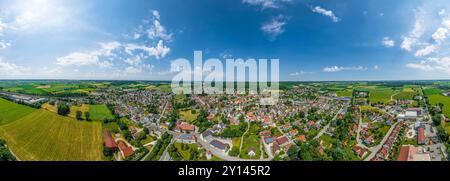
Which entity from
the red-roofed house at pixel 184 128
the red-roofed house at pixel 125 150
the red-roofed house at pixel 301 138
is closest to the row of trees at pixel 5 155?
the red-roofed house at pixel 125 150

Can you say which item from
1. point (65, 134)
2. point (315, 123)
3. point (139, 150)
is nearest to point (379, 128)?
point (315, 123)

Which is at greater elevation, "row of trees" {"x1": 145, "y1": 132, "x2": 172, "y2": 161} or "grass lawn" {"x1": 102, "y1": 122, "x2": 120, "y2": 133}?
"grass lawn" {"x1": 102, "y1": 122, "x2": 120, "y2": 133}

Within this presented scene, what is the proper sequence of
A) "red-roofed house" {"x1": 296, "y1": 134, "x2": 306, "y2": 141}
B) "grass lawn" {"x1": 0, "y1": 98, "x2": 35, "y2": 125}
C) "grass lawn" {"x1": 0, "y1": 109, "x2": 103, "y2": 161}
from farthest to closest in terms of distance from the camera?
"grass lawn" {"x1": 0, "y1": 98, "x2": 35, "y2": 125}
"red-roofed house" {"x1": 296, "y1": 134, "x2": 306, "y2": 141}
"grass lawn" {"x1": 0, "y1": 109, "x2": 103, "y2": 161}

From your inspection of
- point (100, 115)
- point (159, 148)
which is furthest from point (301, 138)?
point (100, 115)

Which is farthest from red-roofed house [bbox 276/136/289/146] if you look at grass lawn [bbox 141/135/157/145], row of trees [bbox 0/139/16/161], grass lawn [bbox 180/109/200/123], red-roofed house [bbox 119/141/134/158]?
row of trees [bbox 0/139/16/161]

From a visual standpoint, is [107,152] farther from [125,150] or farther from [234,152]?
[234,152]

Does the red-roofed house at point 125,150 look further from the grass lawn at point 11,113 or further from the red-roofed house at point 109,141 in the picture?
the grass lawn at point 11,113

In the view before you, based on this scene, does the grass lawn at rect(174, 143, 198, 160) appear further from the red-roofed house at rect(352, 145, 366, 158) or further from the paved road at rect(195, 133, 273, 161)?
the red-roofed house at rect(352, 145, 366, 158)

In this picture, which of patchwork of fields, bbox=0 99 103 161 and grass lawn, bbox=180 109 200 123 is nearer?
patchwork of fields, bbox=0 99 103 161
